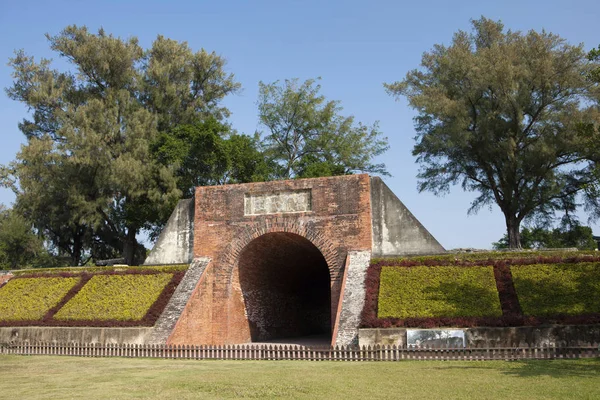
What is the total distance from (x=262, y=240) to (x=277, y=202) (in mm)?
1419

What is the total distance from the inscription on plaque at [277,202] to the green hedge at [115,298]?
3641 mm

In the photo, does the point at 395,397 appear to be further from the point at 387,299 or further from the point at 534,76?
the point at 534,76

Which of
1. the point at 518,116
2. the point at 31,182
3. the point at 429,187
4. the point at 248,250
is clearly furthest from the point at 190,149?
the point at 518,116

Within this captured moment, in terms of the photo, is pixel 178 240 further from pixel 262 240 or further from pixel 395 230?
pixel 395 230

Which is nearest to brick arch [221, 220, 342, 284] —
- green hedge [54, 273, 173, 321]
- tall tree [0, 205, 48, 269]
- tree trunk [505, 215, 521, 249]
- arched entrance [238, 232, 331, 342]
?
arched entrance [238, 232, 331, 342]

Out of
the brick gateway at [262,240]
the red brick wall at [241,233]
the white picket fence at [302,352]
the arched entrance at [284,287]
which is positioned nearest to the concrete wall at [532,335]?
the white picket fence at [302,352]

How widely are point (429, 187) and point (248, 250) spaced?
1559cm

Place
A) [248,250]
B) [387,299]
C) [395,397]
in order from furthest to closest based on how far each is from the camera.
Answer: [248,250], [387,299], [395,397]

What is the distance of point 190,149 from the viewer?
28734mm

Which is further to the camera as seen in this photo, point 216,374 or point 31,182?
point 31,182

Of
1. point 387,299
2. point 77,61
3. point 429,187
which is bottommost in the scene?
point 387,299

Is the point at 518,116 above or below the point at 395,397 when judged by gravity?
above

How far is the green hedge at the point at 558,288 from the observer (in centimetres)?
1351

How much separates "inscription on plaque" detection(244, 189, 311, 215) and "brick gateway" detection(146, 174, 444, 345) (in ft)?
0.11
